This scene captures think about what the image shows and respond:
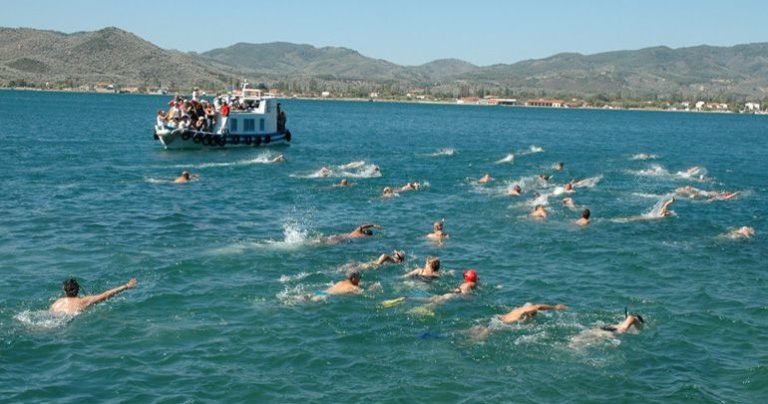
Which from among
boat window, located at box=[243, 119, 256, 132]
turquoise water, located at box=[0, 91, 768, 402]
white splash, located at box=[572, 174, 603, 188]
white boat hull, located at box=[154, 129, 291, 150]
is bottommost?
turquoise water, located at box=[0, 91, 768, 402]

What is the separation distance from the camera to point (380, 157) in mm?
62844

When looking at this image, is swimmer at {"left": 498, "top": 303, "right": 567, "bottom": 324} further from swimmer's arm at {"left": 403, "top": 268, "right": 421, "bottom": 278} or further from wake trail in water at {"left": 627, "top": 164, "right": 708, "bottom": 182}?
wake trail in water at {"left": 627, "top": 164, "right": 708, "bottom": 182}

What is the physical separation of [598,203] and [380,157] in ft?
89.4

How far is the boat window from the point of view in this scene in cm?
6292

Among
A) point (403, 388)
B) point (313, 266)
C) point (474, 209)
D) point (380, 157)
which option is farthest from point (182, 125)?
point (403, 388)

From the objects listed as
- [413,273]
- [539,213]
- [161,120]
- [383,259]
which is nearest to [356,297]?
[413,273]

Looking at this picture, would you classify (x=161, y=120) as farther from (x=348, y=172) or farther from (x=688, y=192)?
(x=688, y=192)

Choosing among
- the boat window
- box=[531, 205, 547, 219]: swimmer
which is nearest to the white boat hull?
the boat window

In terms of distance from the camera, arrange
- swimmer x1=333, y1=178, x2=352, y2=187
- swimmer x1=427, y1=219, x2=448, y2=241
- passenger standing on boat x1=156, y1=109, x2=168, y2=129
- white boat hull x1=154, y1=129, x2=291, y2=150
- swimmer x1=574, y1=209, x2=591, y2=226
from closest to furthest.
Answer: swimmer x1=427, y1=219, x2=448, y2=241 < swimmer x1=574, y1=209, x2=591, y2=226 < swimmer x1=333, y1=178, x2=352, y2=187 < white boat hull x1=154, y1=129, x2=291, y2=150 < passenger standing on boat x1=156, y1=109, x2=168, y2=129

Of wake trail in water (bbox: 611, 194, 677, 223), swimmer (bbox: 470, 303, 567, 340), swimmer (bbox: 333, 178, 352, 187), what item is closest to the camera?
swimmer (bbox: 470, 303, 567, 340)

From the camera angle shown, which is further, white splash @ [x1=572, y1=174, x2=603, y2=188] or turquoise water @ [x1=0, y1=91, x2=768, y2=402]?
white splash @ [x1=572, y1=174, x2=603, y2=188]

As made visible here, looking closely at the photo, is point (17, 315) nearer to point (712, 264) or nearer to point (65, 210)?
point (65, 210)

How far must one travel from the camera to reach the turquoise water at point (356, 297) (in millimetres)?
15312

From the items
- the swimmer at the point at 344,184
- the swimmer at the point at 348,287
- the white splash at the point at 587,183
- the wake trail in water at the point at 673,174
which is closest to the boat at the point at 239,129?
the swimmer at the point at 344,184
